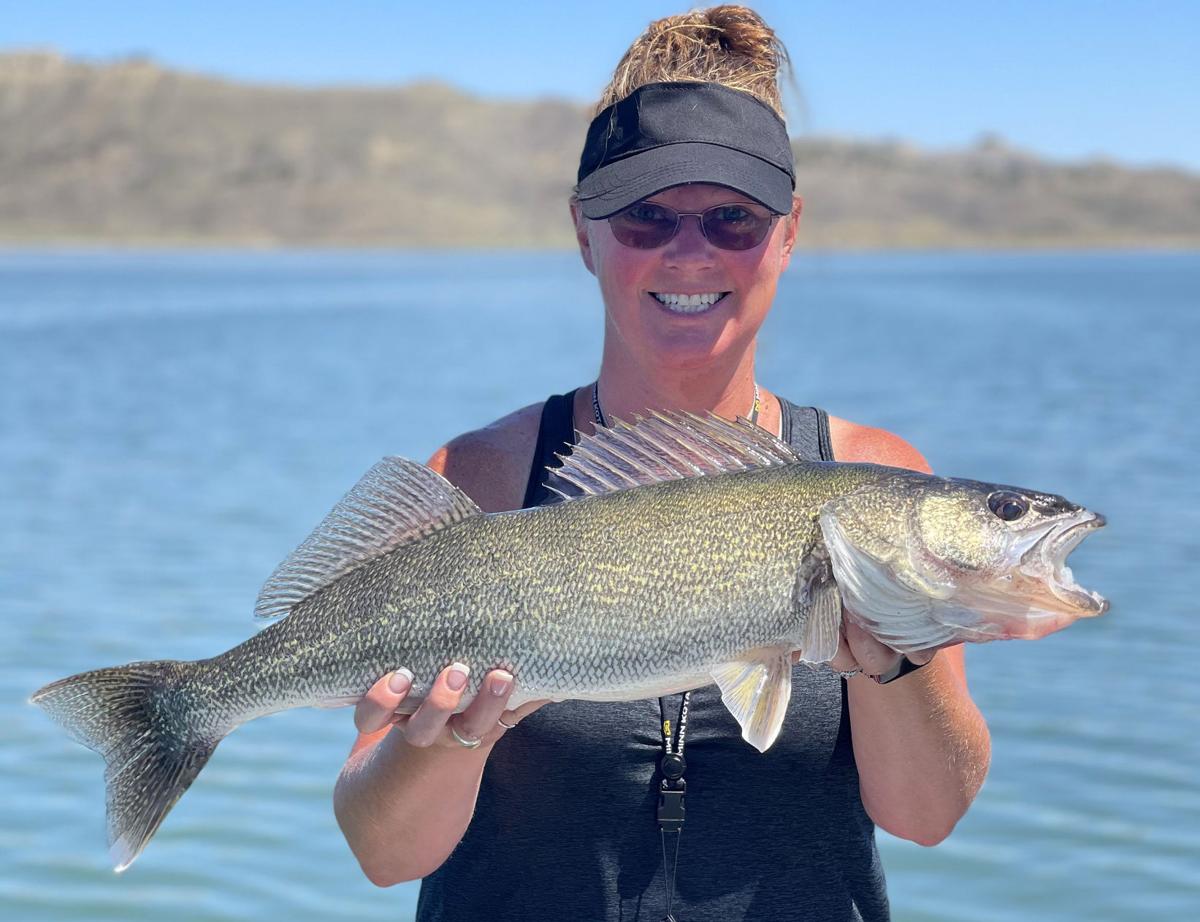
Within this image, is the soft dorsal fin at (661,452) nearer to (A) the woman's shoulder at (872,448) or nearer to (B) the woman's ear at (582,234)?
(A) the woman's shoulder at (872,448)

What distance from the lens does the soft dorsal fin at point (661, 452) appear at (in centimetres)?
297

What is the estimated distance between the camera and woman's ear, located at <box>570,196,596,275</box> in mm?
3363

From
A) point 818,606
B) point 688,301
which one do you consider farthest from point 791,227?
point 818,606

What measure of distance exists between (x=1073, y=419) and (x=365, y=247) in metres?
128

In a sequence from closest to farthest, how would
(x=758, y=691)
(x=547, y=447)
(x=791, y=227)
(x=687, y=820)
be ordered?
1. (x=758, y=691)
2. (x=687, y=820)
3. (x=547, y=447)
4. (x=791, y=227)

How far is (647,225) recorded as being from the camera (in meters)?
3.12

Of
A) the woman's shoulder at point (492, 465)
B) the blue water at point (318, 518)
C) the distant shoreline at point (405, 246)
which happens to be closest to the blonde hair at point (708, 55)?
the woman's shoulder at point (492, 465)

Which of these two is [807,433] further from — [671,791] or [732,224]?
[671,791]

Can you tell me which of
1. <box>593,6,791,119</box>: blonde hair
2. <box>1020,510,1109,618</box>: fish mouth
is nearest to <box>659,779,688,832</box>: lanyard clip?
<box>1020,510,1109,618</box>: fish mouth

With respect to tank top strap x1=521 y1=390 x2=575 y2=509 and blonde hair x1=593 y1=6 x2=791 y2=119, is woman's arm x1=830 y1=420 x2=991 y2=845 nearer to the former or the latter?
tank top strap x1=521 y1=390 x2=575 y2=509

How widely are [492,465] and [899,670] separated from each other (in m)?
1.06

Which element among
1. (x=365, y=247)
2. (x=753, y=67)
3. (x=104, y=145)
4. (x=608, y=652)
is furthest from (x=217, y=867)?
(x=104, y=145)

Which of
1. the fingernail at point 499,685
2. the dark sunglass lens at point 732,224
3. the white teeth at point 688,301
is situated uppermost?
the dark sunglass lens at point 732,224

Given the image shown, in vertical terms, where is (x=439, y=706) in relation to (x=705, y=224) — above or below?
below
